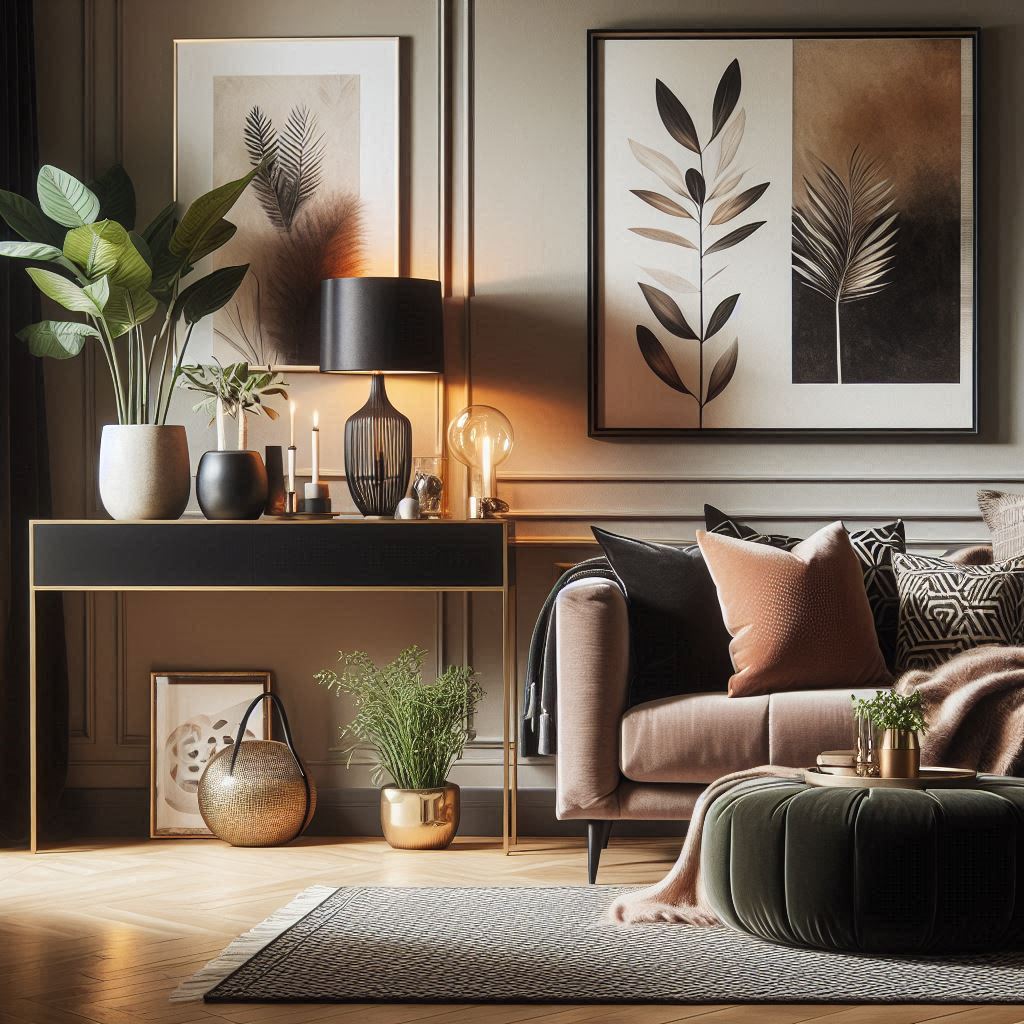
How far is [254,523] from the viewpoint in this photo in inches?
139

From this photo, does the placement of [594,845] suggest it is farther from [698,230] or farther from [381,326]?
[698,230]

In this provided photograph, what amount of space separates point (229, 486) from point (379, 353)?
0.54 meters

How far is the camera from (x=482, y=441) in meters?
3.87

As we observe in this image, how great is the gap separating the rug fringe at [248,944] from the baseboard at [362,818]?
826mm

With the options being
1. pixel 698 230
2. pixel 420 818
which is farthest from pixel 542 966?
pixel 698 230

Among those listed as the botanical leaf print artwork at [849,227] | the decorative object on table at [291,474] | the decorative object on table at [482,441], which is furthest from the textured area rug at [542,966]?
the botanical leaf print artwork at [849,227]

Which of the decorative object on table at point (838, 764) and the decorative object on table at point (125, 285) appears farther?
the decorative object on table at point (125, 285)

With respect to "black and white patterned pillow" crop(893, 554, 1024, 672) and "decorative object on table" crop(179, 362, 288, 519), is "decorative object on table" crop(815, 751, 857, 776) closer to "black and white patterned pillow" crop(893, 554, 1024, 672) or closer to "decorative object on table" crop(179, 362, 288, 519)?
"black and white patterned pillow" crop(893, 554, 1024, 672)

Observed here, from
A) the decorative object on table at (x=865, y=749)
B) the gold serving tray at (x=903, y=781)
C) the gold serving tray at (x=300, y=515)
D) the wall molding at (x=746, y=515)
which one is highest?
the gold serving tray at (x=300, y=515)

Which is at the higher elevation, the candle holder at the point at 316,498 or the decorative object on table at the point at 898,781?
the candle holder at the point at 316,498

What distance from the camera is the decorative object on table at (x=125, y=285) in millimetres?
3598

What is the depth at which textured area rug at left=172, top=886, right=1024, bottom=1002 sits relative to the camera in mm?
2260

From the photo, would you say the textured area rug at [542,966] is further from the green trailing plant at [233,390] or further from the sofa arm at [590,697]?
the green trailing plant at [233,390]

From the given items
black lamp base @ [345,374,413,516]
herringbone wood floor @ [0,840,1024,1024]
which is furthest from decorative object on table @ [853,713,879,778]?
black lamp base @ [345,374,413,516]
